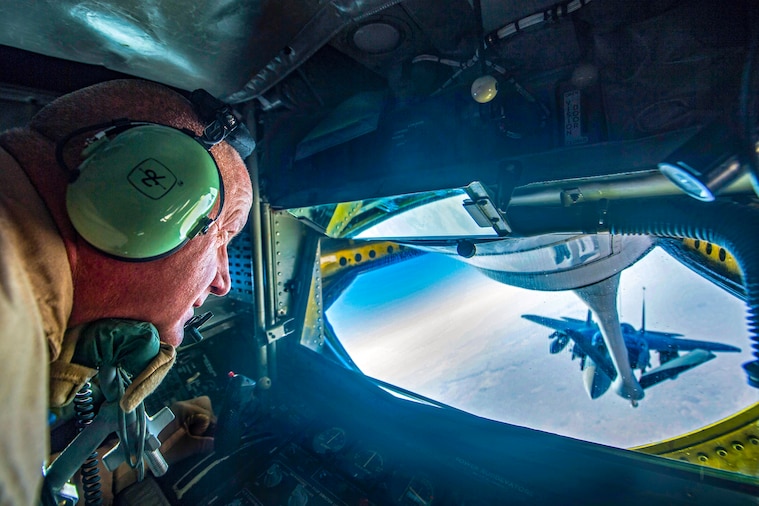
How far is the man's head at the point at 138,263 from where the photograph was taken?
2.11 feet

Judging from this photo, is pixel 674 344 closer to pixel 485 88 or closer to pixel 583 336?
pixel 583 336

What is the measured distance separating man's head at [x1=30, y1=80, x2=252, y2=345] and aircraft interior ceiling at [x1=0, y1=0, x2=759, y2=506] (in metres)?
0.46

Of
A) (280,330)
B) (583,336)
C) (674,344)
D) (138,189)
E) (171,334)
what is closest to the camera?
(138,189)

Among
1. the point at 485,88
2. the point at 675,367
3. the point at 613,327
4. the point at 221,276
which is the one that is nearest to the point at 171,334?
the point at 221,276

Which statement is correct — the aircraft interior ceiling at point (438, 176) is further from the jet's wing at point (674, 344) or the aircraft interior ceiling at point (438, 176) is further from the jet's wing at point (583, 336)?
the jet's wing at point (674, 344)

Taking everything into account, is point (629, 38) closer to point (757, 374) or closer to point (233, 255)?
point (757, 374)

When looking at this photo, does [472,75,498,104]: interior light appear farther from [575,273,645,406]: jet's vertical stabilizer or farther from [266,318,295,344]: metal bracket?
[266,318,295,344]: metal bracket

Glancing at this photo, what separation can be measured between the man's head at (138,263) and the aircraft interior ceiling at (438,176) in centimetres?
46

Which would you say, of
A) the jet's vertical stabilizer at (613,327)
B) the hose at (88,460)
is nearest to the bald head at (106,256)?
the hose at (88,460)

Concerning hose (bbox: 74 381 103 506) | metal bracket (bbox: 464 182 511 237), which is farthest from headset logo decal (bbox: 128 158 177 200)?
hose (bbox: 74 381 103 506)

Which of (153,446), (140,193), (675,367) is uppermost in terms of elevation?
(140,193)

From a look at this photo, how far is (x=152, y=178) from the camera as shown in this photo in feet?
2.09

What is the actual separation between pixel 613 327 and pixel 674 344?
110 centimetres

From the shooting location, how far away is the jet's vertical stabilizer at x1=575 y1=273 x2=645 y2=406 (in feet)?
7.63
